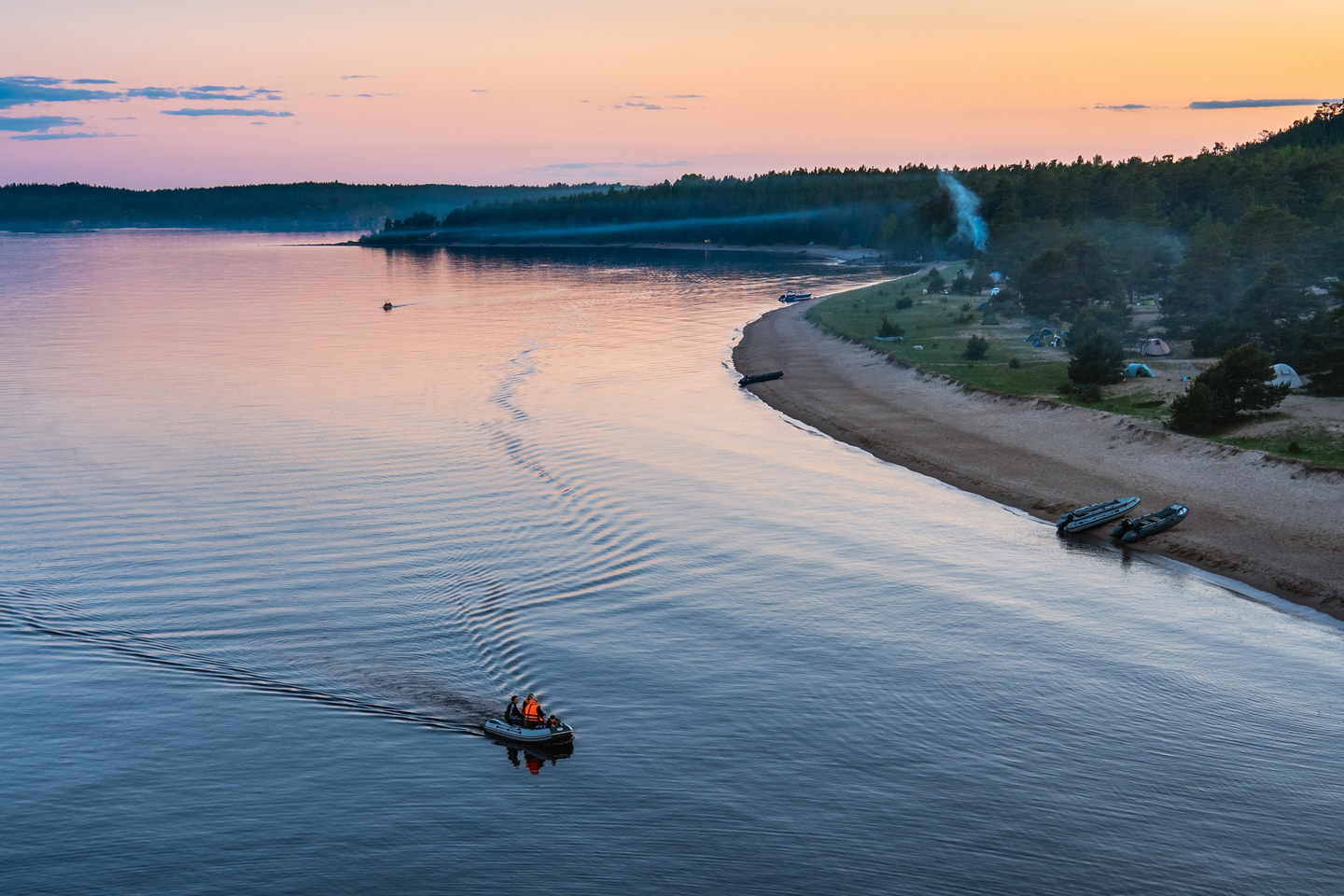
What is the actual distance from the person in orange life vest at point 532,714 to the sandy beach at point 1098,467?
30.6 m

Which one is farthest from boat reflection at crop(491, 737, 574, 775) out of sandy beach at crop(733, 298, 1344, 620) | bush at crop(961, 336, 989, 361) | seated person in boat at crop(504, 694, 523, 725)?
bush at crop(961, 336, 989, 361)

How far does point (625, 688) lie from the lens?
36.7 metres

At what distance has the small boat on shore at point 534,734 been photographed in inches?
1266

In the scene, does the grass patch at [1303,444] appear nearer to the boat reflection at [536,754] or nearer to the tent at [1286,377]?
the tent at [1286,377]

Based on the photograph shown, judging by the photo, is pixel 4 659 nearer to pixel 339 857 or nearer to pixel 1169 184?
pixel 339 857

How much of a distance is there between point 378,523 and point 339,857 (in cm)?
2731

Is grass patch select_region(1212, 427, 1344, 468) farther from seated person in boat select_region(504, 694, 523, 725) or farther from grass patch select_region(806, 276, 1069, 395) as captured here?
seated person in boat select_region(504, 694, 523, 725)

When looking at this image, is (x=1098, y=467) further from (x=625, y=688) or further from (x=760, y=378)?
(x=760, y=378)

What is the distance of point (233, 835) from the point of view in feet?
94.6

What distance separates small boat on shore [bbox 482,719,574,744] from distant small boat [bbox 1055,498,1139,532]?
30.1m

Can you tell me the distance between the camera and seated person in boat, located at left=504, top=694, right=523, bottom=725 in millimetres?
32594

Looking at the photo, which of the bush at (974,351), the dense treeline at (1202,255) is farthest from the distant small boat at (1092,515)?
the bush at (974,351)

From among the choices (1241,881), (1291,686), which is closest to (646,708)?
(1241,881)

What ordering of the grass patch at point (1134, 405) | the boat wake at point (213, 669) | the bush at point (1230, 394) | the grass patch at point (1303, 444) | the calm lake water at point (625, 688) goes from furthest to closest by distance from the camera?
1. the grass patch at point (1134, 405)
2. the bush at point (1230, 394)
3. the grass patch at point (1303, 444)
4. the boat wake at point (213, 669)
5. the calm lake water at point (625, 688)
